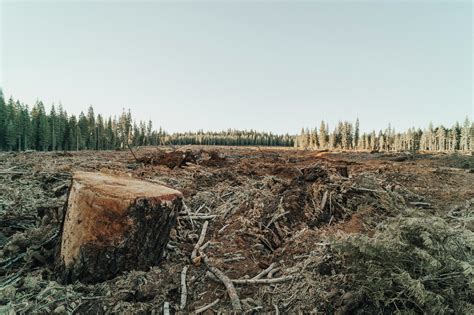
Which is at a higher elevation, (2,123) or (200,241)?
(2,123)

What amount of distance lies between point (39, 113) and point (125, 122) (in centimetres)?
3287

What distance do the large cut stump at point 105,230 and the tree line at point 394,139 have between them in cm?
8939

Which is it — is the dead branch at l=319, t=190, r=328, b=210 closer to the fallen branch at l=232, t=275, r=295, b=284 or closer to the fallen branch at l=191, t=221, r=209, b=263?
the fallen branch at l=191, t=221, r=209, b=263

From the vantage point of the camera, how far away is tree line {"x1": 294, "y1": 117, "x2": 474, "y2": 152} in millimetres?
78750

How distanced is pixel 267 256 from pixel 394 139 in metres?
105

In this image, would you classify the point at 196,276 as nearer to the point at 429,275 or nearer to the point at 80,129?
the point at 429,275

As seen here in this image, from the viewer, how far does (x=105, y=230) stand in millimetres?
3820

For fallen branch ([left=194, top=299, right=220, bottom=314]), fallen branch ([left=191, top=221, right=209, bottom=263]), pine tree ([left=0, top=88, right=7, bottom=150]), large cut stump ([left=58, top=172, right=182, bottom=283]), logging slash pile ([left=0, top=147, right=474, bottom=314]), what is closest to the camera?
logging slash pile ([left=0, top=147, right=474, bottom=314])

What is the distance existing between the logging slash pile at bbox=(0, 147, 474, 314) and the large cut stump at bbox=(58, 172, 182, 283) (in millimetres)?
154

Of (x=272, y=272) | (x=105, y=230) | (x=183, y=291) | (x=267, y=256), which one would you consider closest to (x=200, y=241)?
(x=267, y=256)

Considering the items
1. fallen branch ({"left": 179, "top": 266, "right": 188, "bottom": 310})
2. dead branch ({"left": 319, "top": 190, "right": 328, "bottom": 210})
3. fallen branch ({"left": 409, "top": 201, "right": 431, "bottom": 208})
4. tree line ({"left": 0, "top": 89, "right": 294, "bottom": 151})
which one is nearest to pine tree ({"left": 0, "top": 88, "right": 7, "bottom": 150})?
tree line ({"left": 0, "top": 89, "right": 294, "bottom": 151})

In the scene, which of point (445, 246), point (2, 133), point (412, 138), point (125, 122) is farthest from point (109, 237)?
point (412, 138)

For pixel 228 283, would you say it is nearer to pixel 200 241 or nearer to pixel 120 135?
pixel 200 241

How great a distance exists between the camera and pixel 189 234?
5266 mm
